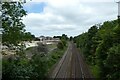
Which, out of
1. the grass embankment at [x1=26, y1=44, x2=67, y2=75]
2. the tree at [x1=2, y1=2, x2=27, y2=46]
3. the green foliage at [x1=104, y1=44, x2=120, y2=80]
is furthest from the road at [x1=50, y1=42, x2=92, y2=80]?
the tree at [x1=2, y1=2, x2=27, y2=46]

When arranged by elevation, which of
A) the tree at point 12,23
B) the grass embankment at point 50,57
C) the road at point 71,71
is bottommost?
the road at point 71,71

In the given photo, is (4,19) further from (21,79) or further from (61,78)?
(61,78)

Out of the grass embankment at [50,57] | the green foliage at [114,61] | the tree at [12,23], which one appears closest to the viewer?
the tree at [12,23]

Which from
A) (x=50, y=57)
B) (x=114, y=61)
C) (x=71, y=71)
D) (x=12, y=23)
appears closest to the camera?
(x=12, y=23)

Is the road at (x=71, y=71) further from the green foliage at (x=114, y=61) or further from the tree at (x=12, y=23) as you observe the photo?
the tree at (x=12, y=23)

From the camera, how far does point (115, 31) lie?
28.0 m

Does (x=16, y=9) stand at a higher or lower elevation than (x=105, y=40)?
higher

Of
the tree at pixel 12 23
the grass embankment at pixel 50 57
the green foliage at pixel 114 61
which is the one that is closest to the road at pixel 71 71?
the grass embankment at pixel 50 57

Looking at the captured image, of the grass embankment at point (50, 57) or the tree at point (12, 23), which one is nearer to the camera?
the tree at point (12, 23)

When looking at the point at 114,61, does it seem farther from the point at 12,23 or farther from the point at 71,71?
the point at 71,71

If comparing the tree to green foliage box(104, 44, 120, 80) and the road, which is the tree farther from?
the road

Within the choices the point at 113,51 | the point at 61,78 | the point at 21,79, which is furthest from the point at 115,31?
the point at 61,78

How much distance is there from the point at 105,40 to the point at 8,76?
1179cm

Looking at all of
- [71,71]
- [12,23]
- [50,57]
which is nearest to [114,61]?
[12,23]
